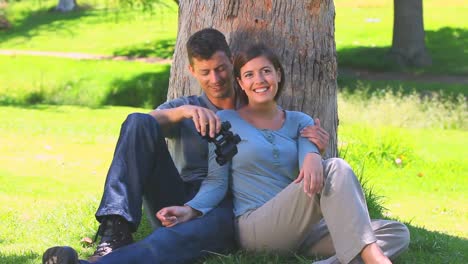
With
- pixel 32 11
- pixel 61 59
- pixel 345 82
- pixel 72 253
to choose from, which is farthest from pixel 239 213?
pixel 32 11

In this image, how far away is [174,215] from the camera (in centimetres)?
443

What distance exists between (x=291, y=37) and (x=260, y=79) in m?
1.13

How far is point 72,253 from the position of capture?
3920mm

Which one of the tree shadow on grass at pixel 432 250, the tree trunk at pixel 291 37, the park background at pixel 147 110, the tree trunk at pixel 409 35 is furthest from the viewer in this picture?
the tree trunk at pixel 409 35

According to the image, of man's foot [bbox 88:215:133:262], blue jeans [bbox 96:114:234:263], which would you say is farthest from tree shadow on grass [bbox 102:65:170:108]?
man's foot [bbox 88:215:133:262]

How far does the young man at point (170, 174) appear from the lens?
430 cm

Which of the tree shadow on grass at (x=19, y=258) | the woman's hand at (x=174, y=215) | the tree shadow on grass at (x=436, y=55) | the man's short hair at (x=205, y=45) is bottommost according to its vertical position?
the tree shadow on grass at (x=436, y=55)

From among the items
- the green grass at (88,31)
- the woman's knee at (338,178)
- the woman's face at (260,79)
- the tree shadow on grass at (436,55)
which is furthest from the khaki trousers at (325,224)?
the green grass at (88,31)

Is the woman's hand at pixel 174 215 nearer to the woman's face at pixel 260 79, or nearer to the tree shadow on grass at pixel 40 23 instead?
the woman's face at pixel 260 79

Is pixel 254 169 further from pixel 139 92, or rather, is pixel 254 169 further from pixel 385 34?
pixel 385 34

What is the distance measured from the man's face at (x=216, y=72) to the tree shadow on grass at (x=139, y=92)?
1318cm

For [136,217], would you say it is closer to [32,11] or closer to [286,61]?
[286,61]

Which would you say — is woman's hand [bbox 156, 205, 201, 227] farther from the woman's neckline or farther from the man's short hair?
the man's short hair

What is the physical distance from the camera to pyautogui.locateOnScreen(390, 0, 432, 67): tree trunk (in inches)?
803
